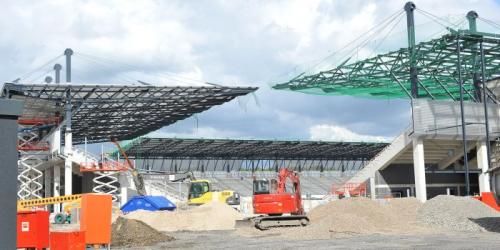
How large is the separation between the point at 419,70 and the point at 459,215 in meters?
23.6

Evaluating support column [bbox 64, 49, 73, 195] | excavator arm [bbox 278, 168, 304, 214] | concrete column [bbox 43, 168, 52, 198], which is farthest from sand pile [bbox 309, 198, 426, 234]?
concrete column [bbox 43, 168, 52, 198]

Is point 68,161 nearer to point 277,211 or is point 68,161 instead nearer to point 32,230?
point 277,211

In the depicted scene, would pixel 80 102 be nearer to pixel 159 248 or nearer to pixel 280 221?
pixel 280 221

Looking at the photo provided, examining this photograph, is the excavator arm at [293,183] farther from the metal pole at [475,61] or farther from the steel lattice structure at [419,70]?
the metal pole at [475,61]

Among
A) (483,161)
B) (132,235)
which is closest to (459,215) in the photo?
(132,235)

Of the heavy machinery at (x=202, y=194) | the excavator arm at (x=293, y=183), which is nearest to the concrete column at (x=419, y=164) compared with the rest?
the heavy machinery at (x=202, y=194)

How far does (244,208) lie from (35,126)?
22944 millimetres

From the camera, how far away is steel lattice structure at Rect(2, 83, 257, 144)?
47875mm

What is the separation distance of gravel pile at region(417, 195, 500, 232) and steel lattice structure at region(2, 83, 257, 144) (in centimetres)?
2027

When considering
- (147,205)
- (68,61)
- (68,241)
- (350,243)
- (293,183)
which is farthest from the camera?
(68,61)

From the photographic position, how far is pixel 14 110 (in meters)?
5.17

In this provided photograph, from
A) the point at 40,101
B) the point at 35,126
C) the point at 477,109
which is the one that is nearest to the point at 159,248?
the point at 40,101

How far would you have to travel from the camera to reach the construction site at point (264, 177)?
22562 millimetres

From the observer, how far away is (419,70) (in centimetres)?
5172
